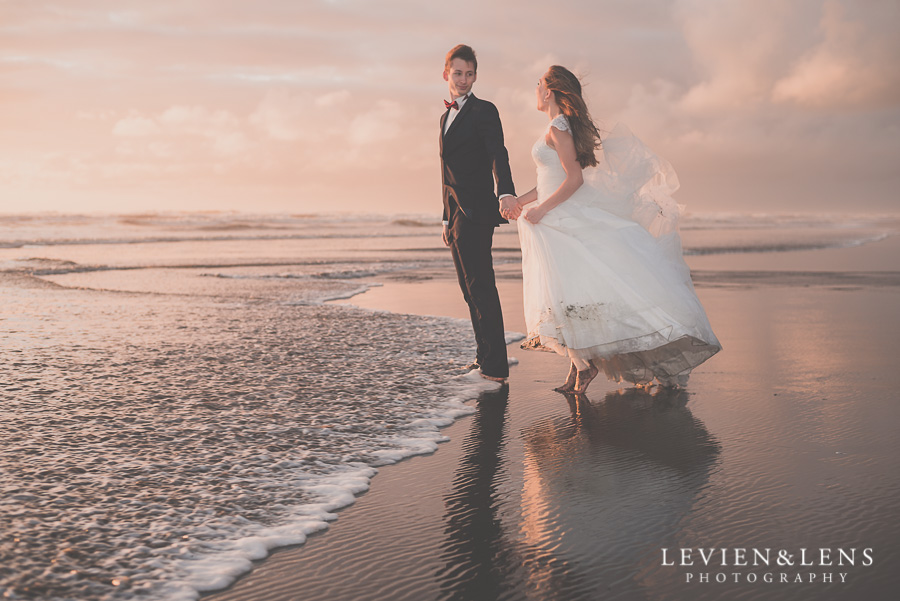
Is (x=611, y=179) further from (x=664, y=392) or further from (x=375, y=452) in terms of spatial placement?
(x=375, y=452)

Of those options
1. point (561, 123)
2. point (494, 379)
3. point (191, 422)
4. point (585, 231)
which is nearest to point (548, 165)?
point (561, 123)

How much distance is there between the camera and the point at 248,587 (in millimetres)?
2205

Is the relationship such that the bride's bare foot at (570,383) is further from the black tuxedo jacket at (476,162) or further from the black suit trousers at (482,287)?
the black tuxedo jacket at (476,162)

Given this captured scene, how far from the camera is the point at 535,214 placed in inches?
184

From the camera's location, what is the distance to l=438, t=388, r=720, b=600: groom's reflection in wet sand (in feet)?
7.30

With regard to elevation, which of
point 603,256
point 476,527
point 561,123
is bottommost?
point 476,527

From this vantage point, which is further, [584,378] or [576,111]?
[584,378]

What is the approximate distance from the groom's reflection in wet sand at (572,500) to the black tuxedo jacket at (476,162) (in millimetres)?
1484

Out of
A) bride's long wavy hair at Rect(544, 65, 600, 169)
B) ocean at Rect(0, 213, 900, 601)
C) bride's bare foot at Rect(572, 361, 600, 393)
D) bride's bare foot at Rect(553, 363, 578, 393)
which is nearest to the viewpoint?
ocean at Rect(0, 213, 900, 601)

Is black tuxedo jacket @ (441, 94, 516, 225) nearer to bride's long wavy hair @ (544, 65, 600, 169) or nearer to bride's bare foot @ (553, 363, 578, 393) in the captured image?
bride's long wavy hair @ (544, 65, 600, 169)

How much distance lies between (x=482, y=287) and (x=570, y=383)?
93cm

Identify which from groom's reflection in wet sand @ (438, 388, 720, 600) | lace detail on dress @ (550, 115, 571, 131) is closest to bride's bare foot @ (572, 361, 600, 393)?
groom's reflection in wet sand @ (438, 388, 720, 600)

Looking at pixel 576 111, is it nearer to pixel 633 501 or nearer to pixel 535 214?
pixel 535 214

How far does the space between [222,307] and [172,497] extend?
6.20 meters
